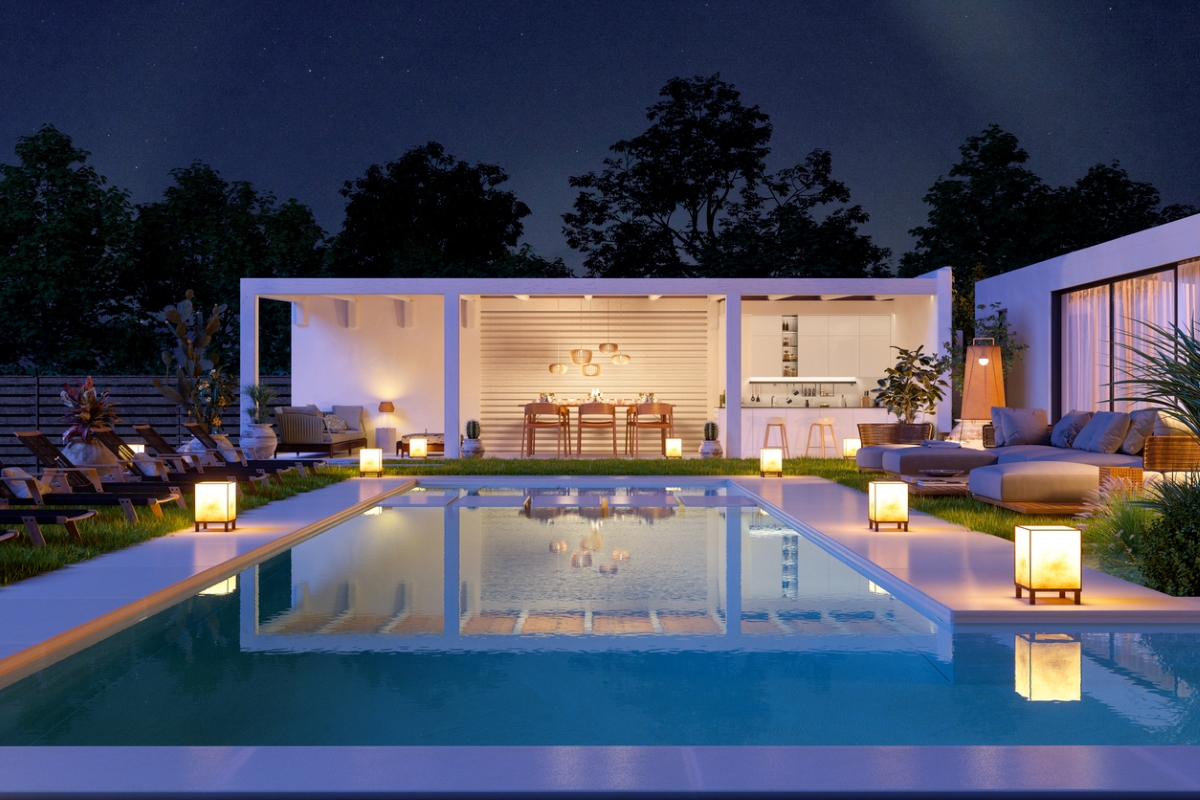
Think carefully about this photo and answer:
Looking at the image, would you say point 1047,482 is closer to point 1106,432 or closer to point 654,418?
point 1106,432

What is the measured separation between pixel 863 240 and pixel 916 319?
346 inches

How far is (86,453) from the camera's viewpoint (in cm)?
977

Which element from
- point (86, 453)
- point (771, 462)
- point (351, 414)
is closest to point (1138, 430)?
point (771, 462)

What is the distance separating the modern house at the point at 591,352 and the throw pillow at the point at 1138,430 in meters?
7.03

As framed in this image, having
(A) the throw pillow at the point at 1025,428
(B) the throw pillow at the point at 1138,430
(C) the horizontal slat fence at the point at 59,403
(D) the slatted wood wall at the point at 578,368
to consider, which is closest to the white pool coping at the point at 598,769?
(B) the throw pillow at the point at 1138,430

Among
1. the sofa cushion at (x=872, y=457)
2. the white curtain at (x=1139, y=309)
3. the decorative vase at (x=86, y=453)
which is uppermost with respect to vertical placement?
the white curtain at (x=1139, y=309)

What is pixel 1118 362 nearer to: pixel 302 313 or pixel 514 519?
pixel 514 519

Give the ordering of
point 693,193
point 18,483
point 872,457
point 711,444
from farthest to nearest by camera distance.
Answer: point 693,193 < point 711,444 < point 872,457 < point 18,483

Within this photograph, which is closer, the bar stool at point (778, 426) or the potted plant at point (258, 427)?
the potted plant at point (258, 427)

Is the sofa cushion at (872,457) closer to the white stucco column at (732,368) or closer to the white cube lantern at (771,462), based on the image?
the white cube lantern at (771,462)

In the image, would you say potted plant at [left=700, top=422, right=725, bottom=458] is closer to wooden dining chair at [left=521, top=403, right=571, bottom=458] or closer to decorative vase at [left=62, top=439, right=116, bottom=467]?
wooden dining chair at [left=521, top=403, right=571, bottom=458]

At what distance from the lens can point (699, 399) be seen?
18578 mm

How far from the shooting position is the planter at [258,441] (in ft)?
49.0

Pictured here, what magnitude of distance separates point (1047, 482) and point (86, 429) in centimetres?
812
